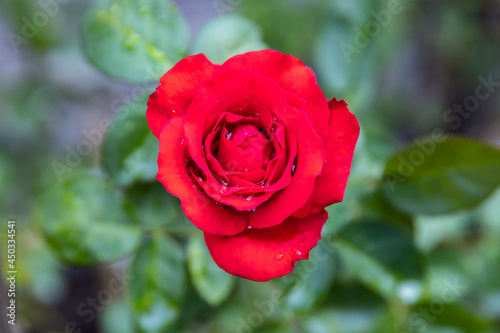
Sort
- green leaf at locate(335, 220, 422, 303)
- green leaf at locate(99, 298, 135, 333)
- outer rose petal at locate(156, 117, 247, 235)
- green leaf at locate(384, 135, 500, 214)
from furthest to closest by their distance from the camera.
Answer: green leaf at locate(99, 298, 135, 333), green leaf at locate(335, 220, 422, 303), green leaf at locate(384, 135, 500, 214), outer rose petal at locate(156, 117, 247, 235)

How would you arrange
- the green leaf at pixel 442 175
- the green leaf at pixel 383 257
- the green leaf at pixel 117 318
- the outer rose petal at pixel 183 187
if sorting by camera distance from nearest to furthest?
the outer rose petal at pixel 183 187
the green leaf at pixel 442 175
the green leaf at pixel 383 257
the green leaf at pixel 117 318

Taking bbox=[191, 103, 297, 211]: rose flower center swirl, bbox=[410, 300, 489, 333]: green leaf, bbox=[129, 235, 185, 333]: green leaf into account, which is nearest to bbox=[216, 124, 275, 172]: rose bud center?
bbox=[191, 103, 297, 211]: rose flower center swirl

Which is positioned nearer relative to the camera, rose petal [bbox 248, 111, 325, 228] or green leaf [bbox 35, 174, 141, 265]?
rose petal [bbox 248, 111, 325, 228]

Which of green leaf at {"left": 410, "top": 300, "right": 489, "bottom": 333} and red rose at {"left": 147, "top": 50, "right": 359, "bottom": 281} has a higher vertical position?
red rose at {"left": 147, "top": 50, "right": 359, "bottom": 281}

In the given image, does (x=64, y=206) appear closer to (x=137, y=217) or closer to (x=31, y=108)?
(x=137, y=217)

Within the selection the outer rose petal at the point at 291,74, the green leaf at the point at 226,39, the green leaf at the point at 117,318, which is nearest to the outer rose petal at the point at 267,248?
the outer rose petal at the point at 291,74

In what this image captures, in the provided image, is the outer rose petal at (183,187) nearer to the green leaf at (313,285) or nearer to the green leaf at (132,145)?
the green leaf at (132,145)

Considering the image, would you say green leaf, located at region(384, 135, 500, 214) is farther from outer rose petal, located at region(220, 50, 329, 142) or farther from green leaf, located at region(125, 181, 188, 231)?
green leaf, located at region(125, 181, 188, 231)

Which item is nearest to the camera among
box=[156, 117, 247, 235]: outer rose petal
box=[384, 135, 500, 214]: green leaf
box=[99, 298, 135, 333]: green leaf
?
box=[156, 117, 247, 235]: outer rose petal
